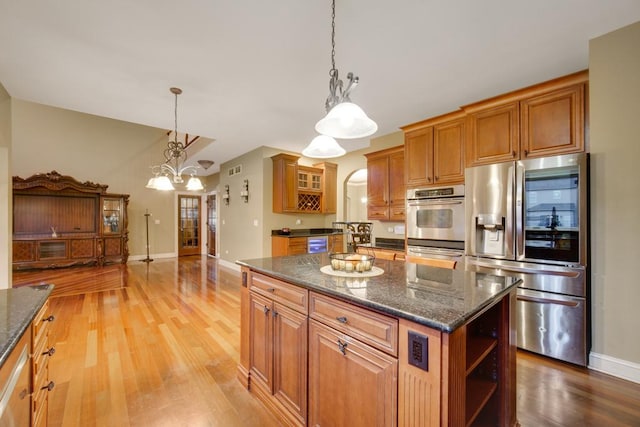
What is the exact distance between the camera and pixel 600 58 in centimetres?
216

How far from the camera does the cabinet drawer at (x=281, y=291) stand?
1518mm

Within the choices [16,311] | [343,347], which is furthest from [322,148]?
[16,311]

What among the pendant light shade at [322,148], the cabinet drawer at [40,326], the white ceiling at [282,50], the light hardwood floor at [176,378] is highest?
the white ceiling at [282,50]

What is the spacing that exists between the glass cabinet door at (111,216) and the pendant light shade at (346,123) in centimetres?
745

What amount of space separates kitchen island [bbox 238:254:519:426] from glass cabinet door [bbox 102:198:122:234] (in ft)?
22.2

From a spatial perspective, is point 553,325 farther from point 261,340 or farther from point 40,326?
point 40,326

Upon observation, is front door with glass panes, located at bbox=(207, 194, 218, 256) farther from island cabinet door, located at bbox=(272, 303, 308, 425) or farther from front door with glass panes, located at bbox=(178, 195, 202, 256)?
island cabinet door, located at bbox=(272, 303, 308, 425)

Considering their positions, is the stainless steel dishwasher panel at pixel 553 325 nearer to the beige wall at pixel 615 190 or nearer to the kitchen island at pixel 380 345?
the beige wall at pixel 615 190

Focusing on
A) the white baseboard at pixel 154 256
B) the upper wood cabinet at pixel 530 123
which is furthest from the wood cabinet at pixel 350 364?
the white baseboard at pixel 154 256

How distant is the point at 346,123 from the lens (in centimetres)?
161

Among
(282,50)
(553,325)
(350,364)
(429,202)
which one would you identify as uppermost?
(282,50)

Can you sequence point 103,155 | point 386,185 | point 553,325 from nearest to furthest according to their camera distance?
point 553,325 < point 386,185 < point 103,155

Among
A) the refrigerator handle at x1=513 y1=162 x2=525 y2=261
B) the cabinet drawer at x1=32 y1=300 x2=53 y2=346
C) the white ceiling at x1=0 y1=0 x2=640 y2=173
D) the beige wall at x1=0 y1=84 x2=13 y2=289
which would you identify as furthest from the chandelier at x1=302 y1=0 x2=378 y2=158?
the beige wall at x1=0 y1=84 x2=13 y2=289

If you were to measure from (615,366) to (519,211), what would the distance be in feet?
4.51
